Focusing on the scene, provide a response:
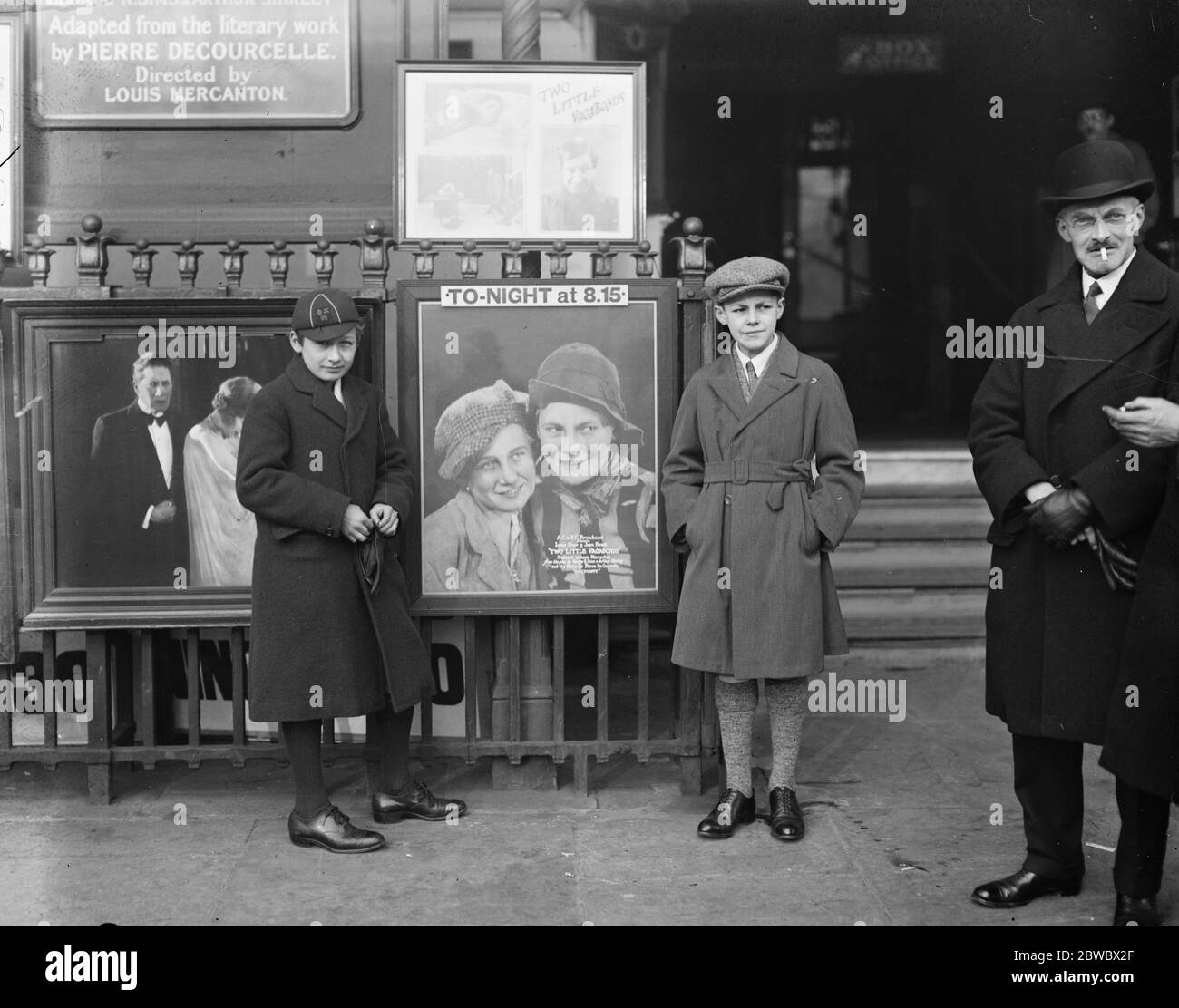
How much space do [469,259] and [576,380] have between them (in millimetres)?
597

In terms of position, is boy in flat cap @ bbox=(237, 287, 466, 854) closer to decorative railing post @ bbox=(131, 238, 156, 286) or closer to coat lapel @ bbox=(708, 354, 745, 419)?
decorative railing post @ bbox=(131, 238, 156, 286)

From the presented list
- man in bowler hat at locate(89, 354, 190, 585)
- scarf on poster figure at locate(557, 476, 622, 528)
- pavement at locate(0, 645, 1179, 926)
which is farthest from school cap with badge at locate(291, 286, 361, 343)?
pavement at locate(0, 645, 1179, 926)

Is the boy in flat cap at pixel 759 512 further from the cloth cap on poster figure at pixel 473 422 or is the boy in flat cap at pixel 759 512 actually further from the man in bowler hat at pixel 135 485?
the man in bowler hat at pixel 135 485

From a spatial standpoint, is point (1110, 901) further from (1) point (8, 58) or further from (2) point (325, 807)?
(1) point (8, 58)

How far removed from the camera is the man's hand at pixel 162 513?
520 centimetres

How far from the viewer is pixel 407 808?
507 centimetres

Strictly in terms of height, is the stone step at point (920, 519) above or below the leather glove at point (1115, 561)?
below

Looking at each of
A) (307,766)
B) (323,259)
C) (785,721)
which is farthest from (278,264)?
(785,721)

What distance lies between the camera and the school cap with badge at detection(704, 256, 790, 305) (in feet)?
15.8

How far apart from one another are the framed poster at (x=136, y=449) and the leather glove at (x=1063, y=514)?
248 cm

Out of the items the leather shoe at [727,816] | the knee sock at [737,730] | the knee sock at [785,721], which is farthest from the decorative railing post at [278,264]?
the leather shoe at [727,816]

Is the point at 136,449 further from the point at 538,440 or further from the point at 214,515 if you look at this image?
the point at 538,440
